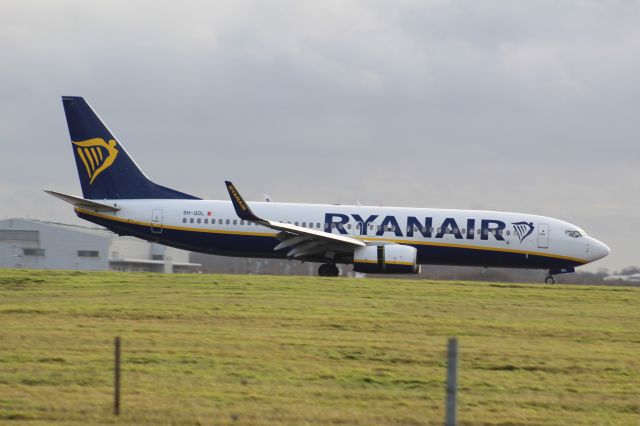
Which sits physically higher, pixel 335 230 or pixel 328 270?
pixel 335 230

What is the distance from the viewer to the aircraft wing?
119 feet

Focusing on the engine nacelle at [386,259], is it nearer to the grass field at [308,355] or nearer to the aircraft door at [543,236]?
the aircraft door at [543,236]

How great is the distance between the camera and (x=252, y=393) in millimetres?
14320

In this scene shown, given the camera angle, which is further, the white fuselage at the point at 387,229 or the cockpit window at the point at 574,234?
the cockpit window at the point at 574,234

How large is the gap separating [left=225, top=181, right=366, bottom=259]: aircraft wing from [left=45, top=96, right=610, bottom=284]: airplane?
1.9 inches

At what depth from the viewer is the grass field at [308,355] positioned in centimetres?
1344

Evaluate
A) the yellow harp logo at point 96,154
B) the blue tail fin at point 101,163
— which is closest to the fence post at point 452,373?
the blue tail fin at point 101,163

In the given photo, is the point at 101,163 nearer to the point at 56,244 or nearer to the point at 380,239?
the point at 380,239

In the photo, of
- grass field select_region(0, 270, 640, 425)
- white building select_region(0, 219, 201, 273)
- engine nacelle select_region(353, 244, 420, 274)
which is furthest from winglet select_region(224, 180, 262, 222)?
white building select_region(0, 219, 201, 273)

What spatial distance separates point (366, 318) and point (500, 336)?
11.1 feet

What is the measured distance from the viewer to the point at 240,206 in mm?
36438

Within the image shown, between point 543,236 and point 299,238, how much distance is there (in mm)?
9928

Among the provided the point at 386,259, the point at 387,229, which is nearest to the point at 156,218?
the point at 387,229

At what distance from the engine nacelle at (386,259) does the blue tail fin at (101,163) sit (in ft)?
26.4
